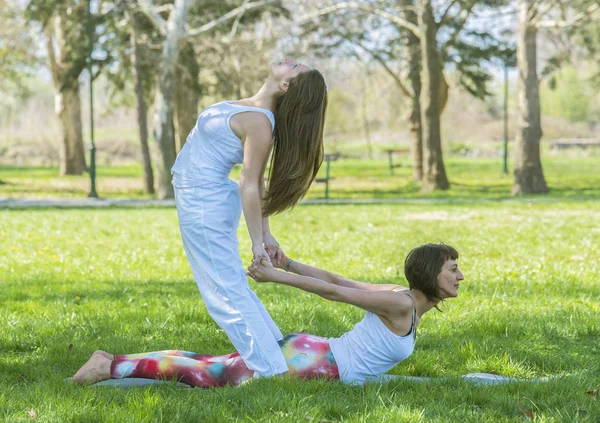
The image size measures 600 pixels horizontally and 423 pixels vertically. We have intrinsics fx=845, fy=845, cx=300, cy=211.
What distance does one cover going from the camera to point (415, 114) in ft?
106

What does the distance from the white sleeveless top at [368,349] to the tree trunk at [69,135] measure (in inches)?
1379

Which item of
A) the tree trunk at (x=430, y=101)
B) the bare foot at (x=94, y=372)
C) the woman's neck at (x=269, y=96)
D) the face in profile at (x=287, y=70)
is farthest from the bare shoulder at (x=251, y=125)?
the tree trunk at (x=430, y=101)

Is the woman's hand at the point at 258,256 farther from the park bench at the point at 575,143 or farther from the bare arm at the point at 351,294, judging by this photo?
the park bench at the point at 575,143

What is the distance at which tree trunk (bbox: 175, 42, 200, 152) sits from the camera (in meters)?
29.0

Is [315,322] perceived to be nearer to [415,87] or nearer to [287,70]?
[287,70]

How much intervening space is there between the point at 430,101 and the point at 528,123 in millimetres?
3114

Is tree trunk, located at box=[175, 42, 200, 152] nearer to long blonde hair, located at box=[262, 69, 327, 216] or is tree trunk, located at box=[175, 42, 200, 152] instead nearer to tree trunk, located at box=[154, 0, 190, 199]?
tree trunk, located at box=[154, 0, 190, 199]

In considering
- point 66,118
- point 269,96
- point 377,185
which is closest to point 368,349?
point 269,96

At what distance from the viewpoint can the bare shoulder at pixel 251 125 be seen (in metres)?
4.52

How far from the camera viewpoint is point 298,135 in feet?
15.2

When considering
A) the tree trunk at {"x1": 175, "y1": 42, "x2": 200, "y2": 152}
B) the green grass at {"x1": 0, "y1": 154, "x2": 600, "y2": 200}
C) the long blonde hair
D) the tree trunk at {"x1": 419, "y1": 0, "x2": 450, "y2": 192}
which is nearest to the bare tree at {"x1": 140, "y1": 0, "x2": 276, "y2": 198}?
the green grass at {"x1": 0, "y1": 154, "x2": 600, "y2": 200}

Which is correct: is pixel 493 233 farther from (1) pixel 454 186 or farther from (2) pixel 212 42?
(2) pixel 212 42

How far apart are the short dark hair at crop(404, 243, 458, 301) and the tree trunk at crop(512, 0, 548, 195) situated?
21595mm

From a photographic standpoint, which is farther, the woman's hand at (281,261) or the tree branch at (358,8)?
the tree branch at (358,8)
